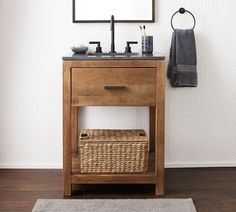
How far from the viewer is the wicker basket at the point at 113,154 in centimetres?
269

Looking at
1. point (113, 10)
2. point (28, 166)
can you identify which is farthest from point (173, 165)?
point (113, 10)

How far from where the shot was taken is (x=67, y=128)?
2652mm

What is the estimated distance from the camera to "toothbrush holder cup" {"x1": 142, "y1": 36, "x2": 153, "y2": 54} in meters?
2.90

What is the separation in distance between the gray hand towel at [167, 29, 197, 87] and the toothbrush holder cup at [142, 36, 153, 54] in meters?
0.24

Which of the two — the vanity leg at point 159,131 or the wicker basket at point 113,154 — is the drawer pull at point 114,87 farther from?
the wicker basket at point 113,154

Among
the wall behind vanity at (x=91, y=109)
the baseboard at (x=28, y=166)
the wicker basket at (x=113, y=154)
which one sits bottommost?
the baseboard at (x=28, y=166)

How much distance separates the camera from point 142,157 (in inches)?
106

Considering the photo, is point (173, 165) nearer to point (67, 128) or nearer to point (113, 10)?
point (67, 128)

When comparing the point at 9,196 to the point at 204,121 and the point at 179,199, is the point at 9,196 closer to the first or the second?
the point at 179,199

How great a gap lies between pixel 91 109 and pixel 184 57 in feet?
2.37

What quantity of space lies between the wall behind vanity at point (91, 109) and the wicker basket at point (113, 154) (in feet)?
1.77

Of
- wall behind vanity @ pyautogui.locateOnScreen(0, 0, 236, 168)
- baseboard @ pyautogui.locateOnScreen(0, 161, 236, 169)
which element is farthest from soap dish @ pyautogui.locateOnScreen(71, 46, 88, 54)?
baseboard @ pyautogui.locateOnScreen(0, 161, 236, 169)

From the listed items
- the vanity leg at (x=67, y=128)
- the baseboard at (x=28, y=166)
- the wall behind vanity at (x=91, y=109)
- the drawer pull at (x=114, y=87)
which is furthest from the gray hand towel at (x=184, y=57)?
the baseboard at (x=28, y=166)

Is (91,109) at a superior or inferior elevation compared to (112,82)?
inferior
